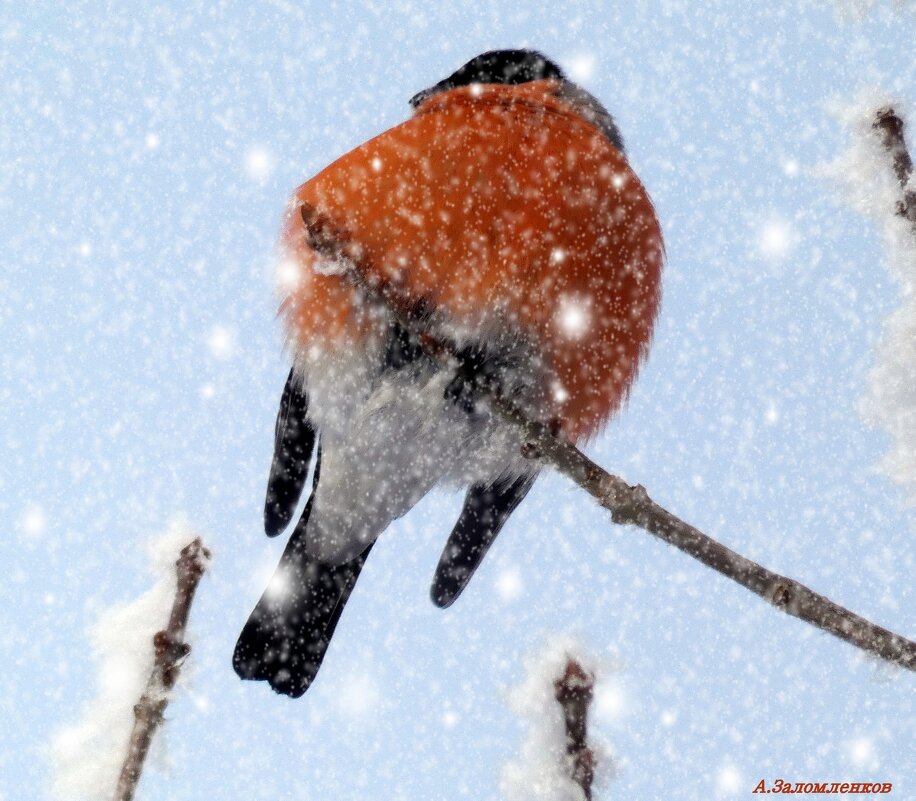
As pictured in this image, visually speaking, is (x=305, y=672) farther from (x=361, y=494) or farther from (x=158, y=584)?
(x=158, y=584)

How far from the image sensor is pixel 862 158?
55.9 inches

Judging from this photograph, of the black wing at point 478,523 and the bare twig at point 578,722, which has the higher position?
the black wing at point 478,523

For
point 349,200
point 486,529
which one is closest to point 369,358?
point 349,200

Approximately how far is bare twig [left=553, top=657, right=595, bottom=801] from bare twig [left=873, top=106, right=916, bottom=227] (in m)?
0.73

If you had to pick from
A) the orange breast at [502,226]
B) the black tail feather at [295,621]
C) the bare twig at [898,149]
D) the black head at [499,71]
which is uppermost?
the black head at [499,71]

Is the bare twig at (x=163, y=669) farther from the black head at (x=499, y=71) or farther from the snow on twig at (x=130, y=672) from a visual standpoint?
the black head at (x=499, y=71)

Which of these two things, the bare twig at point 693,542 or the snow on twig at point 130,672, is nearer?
the bare twig at point 693,542

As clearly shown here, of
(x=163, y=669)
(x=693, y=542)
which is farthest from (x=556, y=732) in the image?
(x=163, y=669)

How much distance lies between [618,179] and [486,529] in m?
1.00

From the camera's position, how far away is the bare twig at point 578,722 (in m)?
1.27

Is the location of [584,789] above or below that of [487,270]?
below

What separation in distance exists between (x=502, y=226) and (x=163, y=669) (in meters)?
0.96

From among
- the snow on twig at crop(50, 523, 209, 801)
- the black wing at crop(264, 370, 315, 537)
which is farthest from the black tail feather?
the snow on twig at crop(50, 523, 209, 801)

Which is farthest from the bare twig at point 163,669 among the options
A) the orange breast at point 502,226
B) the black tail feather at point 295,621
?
the black tail feather at point 295,621
